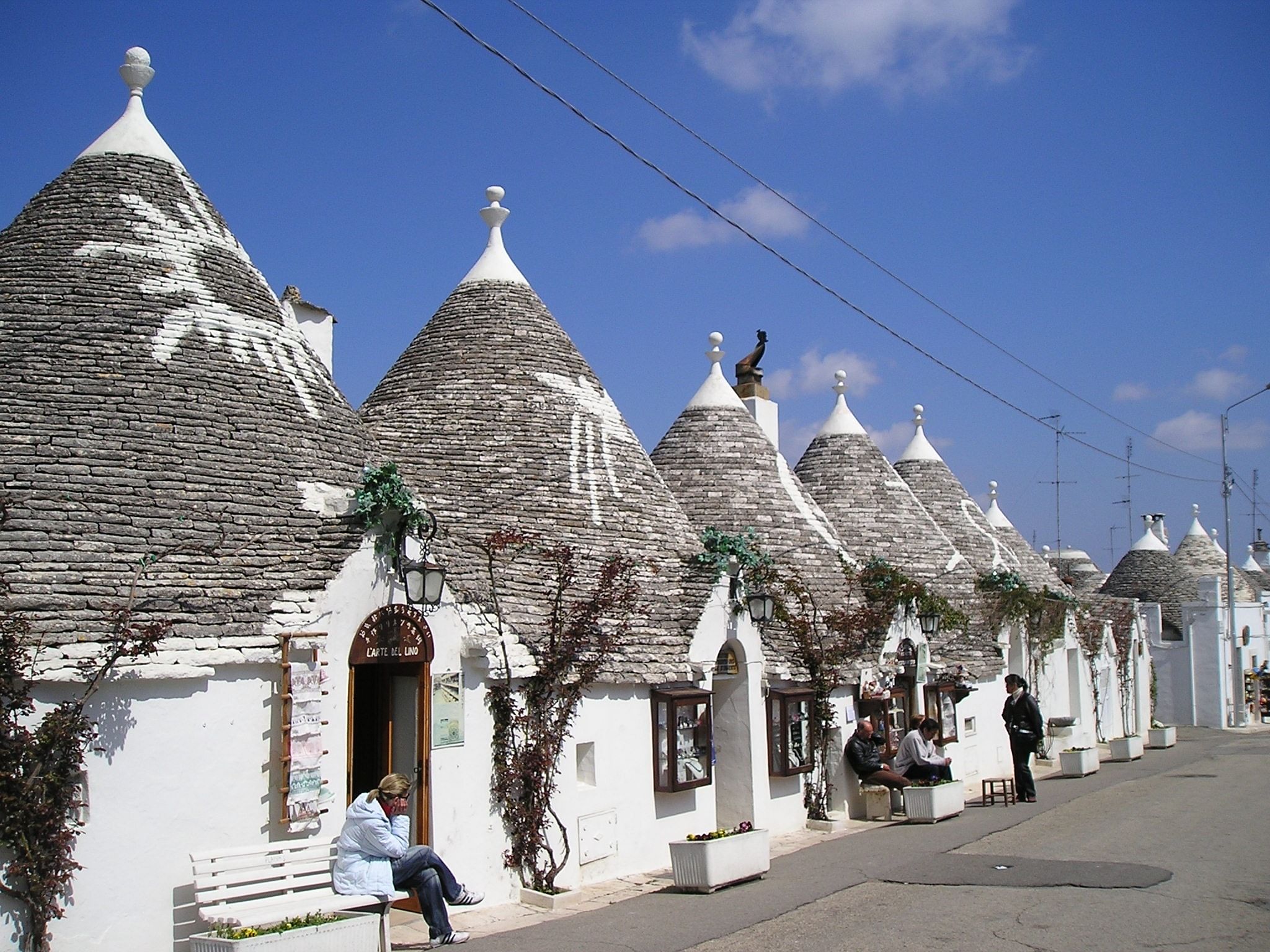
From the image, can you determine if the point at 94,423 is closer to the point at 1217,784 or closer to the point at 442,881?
the point at 442,881

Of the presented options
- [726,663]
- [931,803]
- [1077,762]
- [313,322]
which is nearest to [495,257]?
[313,322]

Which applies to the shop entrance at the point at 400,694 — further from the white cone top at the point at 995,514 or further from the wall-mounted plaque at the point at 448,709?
the white cone top at the point at 995,514

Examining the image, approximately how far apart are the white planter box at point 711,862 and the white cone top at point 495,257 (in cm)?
904

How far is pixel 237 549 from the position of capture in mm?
9484

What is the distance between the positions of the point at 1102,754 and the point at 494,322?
1845cm

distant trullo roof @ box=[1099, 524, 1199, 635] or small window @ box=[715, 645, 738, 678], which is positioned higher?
distant trullo roof @ box=[1099, 524, 1199, 635]

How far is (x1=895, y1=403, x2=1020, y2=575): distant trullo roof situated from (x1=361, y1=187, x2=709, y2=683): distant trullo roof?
12480mm

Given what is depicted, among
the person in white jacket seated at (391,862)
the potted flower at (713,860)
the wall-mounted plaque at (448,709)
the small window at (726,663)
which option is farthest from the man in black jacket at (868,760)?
the person in white jacket seated at (391,862)

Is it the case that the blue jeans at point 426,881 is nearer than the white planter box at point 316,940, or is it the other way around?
the white planter box at point 316,940

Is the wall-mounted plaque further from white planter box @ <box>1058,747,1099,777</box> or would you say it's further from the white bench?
white planter box @ <box>1058,747,1099,777</box>

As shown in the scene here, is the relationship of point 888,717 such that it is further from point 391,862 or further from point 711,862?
point 391,862

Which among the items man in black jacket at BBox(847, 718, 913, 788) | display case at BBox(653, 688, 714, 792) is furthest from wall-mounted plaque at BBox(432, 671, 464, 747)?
man in black jacket at BBox(847, 718, 913, 788)

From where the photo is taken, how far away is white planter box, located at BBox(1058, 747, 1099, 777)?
68.5 ft

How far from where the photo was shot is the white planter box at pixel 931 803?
15094 mm
